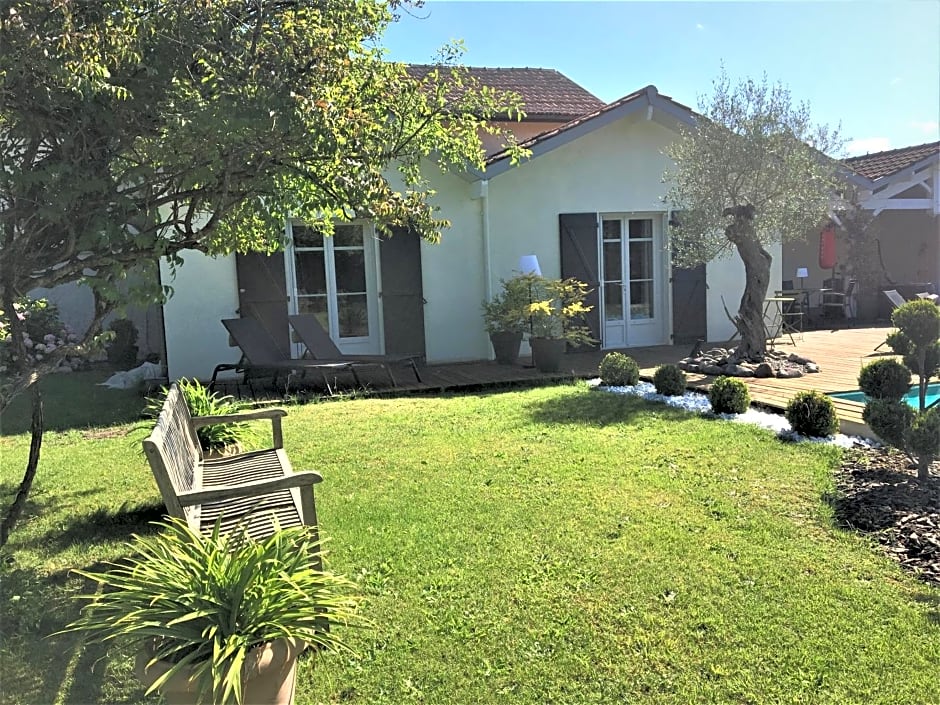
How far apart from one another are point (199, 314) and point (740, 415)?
7033 millimetres

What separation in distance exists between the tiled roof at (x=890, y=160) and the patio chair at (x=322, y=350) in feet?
37.7

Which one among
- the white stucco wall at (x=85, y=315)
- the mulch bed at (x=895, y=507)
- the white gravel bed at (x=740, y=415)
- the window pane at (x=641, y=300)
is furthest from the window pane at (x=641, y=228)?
the white stucco wall at (x=85, y=315)

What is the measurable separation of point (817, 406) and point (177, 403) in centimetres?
456

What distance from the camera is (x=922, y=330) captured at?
457 centimetres

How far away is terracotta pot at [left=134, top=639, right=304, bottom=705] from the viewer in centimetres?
201

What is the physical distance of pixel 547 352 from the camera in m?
8.93

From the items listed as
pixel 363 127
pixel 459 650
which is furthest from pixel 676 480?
pixel 363 127

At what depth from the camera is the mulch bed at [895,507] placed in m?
3.27

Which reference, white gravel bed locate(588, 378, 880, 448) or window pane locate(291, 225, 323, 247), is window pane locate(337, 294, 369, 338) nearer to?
window pane locate(291, 225, 323, 247)

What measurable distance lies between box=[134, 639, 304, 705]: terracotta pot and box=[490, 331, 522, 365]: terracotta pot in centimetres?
786

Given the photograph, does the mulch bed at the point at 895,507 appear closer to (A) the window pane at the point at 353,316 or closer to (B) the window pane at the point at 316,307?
(A) the window pane at the point at 353,316

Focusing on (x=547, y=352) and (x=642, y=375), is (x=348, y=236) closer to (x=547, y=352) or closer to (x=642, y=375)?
(x=547, y=352)

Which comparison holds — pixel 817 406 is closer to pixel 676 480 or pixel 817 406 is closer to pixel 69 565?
pixel 676 480

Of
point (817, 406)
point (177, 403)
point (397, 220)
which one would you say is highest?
point (397, 220)
